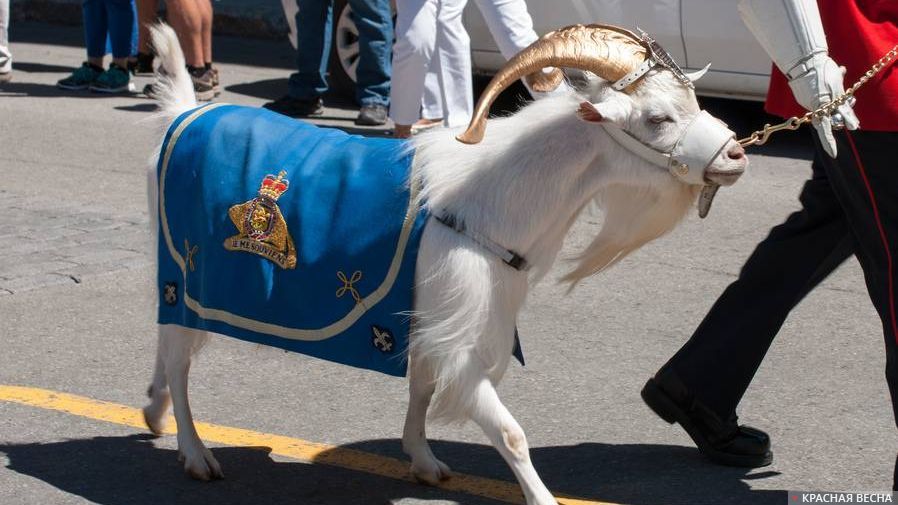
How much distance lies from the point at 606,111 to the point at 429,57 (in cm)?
459

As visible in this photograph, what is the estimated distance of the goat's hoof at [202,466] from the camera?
4074mm

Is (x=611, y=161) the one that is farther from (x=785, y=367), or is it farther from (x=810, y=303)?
(x=810, y=303)

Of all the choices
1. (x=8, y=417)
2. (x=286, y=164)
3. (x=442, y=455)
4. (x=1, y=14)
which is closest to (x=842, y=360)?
(x=442, y=455)

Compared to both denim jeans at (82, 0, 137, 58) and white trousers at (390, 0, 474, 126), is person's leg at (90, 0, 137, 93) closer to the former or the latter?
denim jeans at (82, 0, 137, 58)

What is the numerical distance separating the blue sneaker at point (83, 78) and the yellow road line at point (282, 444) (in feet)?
20.3

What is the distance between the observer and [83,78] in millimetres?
10648

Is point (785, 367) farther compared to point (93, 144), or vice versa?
point (93, 144)

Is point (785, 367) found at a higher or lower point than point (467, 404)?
lower

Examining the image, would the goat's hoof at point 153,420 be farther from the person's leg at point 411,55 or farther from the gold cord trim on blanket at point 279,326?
the person's leg at point 411,55

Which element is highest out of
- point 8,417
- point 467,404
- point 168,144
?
point 168,144

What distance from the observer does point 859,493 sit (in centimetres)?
392

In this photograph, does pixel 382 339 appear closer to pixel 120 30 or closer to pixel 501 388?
pixel 501 388

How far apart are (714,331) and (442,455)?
91cm

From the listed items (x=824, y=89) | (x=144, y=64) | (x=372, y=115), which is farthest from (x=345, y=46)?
(x=824, y=89)
